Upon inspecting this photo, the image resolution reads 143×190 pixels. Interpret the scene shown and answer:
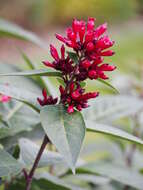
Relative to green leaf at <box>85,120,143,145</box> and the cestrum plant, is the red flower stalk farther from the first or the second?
green leaf at <box>85,120,143,145</box>

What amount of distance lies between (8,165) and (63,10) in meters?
10.3

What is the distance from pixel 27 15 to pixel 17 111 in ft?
29.8

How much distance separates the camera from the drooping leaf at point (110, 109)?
1.65m

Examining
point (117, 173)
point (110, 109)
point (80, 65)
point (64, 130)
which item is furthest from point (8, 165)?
point (110, 109)

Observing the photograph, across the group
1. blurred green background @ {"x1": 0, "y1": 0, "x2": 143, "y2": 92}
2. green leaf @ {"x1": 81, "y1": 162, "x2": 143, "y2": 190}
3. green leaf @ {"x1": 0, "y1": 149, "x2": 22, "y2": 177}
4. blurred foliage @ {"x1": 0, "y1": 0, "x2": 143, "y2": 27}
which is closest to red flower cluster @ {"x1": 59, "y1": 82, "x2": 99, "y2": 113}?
green leaf @ {"x1": 0, "y1": 149, "x2": 22, "y2": 177}

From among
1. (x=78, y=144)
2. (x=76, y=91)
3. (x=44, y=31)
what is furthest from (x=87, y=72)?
(x=44, y=31)

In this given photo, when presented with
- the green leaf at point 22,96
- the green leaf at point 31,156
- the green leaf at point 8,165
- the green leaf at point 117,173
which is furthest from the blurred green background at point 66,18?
the green leaf at point 8,165

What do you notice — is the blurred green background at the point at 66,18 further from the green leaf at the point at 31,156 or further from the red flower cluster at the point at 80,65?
the red flower cluster at the point at 80,65

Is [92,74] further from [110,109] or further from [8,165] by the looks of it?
[110,109]

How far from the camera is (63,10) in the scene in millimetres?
11125

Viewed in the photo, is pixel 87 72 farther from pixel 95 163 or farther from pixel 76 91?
pixel 95 163

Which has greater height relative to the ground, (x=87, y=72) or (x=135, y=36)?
(x=87, y=72)

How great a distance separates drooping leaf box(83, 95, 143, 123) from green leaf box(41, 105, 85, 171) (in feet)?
1.92

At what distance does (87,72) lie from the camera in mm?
1087
